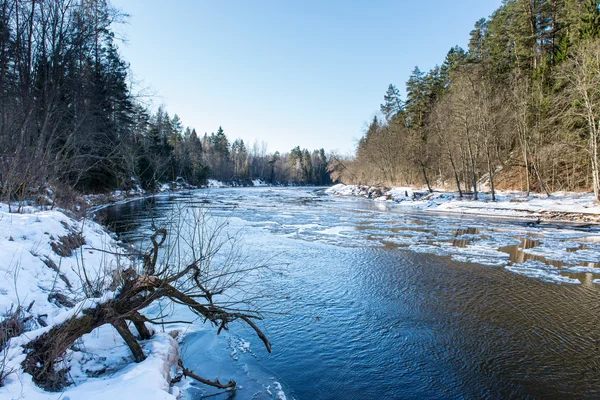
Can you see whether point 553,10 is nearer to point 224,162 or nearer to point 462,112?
point 462,112

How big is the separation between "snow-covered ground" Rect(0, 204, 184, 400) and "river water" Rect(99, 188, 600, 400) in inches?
27.8

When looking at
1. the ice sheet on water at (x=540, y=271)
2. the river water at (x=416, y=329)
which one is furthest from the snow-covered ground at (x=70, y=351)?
the ice sheet on water at (x=540, y=271)

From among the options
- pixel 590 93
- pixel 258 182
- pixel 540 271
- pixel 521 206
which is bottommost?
pixel 540 271

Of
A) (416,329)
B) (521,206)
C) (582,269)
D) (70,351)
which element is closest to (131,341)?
(70,351)

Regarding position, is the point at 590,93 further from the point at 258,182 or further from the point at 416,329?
the point at 258,182

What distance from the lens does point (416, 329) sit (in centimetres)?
608

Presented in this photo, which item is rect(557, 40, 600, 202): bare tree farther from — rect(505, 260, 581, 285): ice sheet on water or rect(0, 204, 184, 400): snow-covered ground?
rect(0, 204, 184, 400): snow-covered ground

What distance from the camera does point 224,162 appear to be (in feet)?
286

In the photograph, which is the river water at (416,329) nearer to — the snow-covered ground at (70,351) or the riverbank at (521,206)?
the snow-covered ground at (70,351)

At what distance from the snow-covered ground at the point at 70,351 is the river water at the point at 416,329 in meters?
0.71

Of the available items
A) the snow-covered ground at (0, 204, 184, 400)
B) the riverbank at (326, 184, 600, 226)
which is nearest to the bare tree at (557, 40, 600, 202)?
the riverbank at (326, 184, 600, 226)

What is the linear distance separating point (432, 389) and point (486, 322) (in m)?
2.83

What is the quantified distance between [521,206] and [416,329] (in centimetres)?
2163

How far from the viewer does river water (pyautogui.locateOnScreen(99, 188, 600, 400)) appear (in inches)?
175
